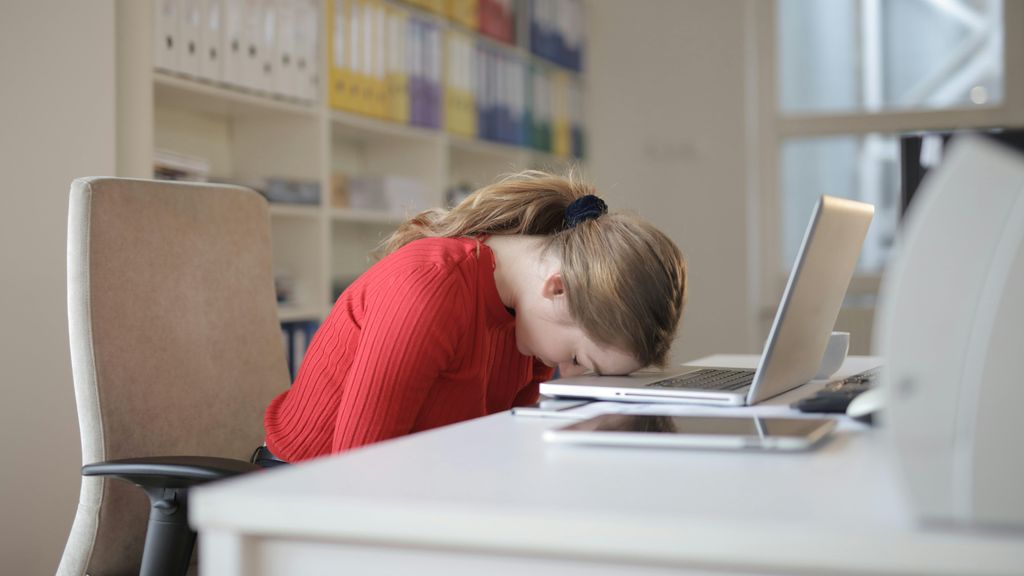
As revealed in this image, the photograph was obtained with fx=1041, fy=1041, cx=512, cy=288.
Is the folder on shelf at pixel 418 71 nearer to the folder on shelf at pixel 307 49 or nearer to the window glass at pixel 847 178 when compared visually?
the folder on shelf at pixel 307 49

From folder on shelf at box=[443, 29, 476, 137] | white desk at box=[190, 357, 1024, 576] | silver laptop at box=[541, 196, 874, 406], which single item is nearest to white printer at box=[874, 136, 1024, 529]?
white desk at box=[190, 357, 1024, 576]

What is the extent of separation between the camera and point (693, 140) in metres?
4.84

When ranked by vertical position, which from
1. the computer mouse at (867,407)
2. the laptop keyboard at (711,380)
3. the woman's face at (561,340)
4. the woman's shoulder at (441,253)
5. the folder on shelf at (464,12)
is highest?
the folder on shelf at (464,12)

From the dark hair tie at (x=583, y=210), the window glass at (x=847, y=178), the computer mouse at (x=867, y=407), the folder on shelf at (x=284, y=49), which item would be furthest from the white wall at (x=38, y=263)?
the window glass at (x=847, y=178)

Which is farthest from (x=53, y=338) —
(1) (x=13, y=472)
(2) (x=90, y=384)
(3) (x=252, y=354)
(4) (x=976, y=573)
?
(4) (x=976, y=573)

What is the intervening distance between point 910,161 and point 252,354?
975 mm

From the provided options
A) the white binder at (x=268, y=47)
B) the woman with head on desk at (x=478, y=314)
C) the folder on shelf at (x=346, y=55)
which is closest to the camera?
the woman with head on desk at (x=478, y=314)

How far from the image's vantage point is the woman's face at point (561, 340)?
1354mm

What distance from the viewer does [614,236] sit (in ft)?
4.26

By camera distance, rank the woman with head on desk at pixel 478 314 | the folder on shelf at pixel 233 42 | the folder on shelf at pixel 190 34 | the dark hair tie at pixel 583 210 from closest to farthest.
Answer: the woman with head on desk at pixel 478 314 → the dark hair tie at pixel 583 210 → the folder on shelf at pixel 190 34 → the folder on shelf at pixel 233 42

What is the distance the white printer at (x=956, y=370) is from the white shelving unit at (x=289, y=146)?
190 centimetres

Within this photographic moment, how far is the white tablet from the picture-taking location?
791mm

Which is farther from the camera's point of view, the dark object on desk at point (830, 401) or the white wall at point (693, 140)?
the white wall at point (693, 140)

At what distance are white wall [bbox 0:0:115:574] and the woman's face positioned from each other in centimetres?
122
